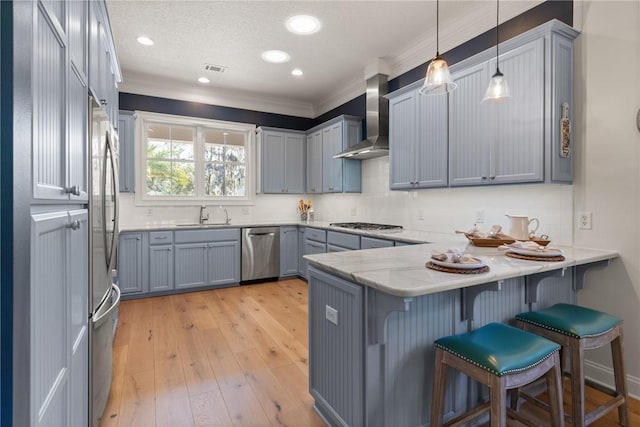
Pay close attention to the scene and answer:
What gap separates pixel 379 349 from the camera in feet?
4.94

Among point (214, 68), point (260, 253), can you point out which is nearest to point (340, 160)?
point (260, 253)

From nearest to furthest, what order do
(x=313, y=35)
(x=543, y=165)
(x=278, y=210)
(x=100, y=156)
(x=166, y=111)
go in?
(x=100, y=156) < (x=543, y=165) < (x=313, y=35) < (x=166, y=111) < (x=278, y=210)

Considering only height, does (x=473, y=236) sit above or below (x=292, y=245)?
above

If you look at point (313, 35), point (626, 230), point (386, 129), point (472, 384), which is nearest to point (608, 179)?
point (626, 230)

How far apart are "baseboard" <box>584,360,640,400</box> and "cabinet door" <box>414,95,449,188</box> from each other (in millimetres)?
1712

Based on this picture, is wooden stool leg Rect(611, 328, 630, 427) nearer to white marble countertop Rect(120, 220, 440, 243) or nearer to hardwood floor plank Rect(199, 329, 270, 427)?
white marble countertop Rect(120, 220, 440, 243)

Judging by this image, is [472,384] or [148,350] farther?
[148,350]

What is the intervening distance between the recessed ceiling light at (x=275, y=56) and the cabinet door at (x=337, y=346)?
294cm

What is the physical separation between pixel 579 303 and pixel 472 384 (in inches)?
46.8

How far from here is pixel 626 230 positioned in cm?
209

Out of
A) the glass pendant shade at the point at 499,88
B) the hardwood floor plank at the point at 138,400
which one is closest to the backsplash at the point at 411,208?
the glass pendant shade at the point at 499,88

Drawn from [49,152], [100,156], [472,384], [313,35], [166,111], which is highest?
[313,35]

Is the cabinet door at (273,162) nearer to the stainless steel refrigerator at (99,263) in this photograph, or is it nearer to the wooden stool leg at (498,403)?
the stainless steel refrigerator at (99,263)

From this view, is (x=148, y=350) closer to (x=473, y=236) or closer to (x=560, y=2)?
(x=473, y=236)
